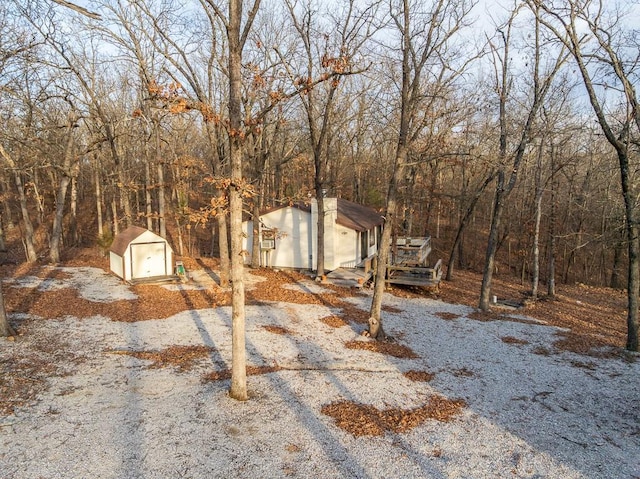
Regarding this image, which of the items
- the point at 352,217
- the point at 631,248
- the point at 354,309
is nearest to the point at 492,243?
the point at 631,248

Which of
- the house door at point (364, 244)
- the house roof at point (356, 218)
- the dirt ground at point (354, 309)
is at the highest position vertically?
the house roof at point (356, 218)

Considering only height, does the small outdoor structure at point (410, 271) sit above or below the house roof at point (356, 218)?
below

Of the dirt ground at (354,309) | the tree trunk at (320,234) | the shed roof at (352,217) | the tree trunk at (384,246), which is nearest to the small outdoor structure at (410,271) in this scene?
the dirt ground at (354,309)

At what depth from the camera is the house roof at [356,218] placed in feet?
65.3

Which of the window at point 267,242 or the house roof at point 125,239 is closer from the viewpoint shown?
the house roof at point 125,239

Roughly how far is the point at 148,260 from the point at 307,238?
7.34 m

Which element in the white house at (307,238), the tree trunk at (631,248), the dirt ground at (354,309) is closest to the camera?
the tree trunk at (631,248)

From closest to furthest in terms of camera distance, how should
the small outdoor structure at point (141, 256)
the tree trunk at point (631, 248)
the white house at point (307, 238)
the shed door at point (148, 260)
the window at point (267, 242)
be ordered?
the tree trunk at point (631, 248) → the small outdoor structure at point (141, 256) → the shed door at point (148, 260) → the white house at point (307, 238) → the window at point (267, 242)

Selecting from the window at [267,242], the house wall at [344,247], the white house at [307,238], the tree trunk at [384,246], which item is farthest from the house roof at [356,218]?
the tree trunk at [384,246]

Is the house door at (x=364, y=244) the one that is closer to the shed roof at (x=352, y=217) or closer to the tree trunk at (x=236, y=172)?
the shed roof at (x=352, y=217)

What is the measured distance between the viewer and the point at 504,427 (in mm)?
6582

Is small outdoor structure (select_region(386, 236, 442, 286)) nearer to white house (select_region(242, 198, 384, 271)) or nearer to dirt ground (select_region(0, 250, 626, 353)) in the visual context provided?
dirt ground (select_region(0, 250, 626, 353))

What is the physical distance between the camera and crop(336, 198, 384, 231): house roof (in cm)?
1989

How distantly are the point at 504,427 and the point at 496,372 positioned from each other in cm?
262
